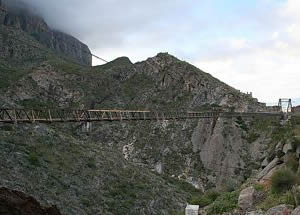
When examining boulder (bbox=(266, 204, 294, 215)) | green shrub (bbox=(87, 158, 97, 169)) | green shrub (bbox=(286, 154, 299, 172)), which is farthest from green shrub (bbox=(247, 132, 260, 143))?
boulder (bbox=(266, 204, 294, 215))

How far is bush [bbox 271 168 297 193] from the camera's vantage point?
1060 centimetres

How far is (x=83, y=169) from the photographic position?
4394 cm

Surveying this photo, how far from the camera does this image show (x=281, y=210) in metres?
9.30

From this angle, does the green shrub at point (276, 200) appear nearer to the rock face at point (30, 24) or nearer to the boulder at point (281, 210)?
the boulder at point (281, 210)

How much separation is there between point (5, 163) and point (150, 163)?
24.4 meters

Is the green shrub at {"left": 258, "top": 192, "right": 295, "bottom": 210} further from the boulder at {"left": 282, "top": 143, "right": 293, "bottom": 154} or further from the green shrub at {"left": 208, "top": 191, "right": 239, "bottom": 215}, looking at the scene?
the boulder at {"left": 282, "top": 143, "right": 293, "bottom": 154}

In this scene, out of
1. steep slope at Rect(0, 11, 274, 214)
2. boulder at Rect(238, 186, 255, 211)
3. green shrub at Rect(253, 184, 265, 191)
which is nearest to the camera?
boulder at Rect(238, 186, 255, 211)

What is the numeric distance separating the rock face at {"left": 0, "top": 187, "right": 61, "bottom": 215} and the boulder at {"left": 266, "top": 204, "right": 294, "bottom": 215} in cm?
2412

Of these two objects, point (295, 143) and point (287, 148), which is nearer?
point (295, 143)

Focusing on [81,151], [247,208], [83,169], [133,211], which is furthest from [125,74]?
[247,208]

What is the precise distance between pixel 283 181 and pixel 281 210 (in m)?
1.50

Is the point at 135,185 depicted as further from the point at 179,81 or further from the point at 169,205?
the point at 179,81

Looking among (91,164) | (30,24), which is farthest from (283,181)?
(30,24)

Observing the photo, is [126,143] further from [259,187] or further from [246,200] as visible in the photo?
[246,200]
